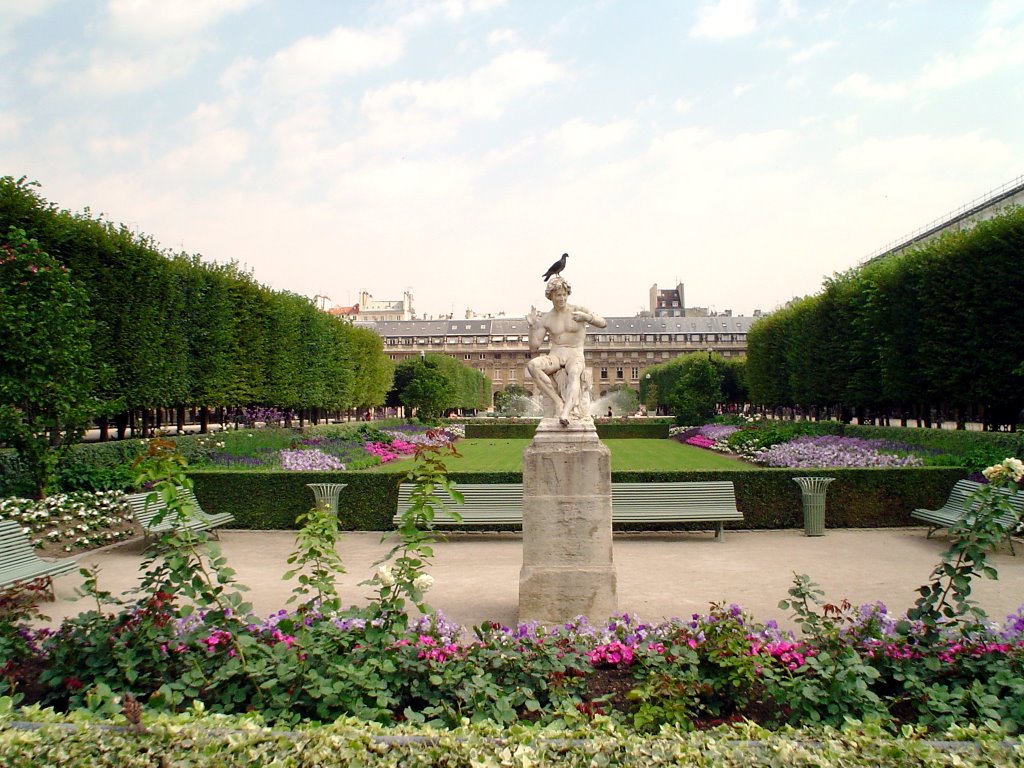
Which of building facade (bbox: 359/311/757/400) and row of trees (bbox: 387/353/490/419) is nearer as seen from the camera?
row of trees (bbox: 387/353/490/419)

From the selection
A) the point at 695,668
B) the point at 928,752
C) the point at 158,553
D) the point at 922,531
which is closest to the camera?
the point at 928,752

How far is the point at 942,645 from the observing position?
407cm

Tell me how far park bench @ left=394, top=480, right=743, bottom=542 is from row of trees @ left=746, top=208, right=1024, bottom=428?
9.80 metres

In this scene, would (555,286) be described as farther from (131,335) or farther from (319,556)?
(131,335)

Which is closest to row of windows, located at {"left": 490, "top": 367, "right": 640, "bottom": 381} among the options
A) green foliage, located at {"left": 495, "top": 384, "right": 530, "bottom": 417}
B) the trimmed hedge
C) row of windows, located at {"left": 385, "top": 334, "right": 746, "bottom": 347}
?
row of windows, located at {"left": 385, "top": 334, "right": 746, "bottom": 347}

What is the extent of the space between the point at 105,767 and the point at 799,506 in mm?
10443

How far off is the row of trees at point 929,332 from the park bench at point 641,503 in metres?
9.80

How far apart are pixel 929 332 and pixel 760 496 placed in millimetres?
11913

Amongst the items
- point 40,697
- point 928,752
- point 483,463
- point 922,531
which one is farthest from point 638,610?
point 483,463

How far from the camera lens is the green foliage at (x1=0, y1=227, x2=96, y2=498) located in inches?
410

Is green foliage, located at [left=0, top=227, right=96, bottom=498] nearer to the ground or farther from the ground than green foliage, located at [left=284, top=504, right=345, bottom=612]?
farther from the ground

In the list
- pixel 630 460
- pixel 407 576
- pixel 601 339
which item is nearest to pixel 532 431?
pixel 630 460

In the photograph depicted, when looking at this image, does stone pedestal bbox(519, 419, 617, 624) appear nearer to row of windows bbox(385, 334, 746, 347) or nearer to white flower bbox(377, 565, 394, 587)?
white flower bbox(377, 565, 394, 587)

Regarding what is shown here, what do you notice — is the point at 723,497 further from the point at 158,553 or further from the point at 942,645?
the point at 158,553
